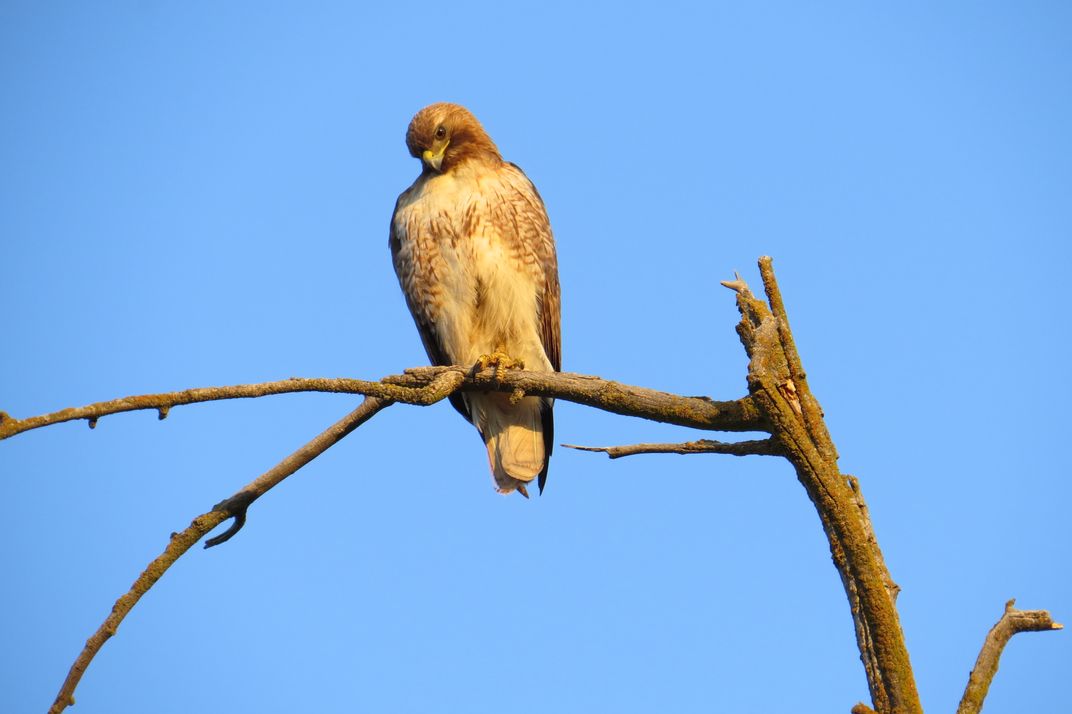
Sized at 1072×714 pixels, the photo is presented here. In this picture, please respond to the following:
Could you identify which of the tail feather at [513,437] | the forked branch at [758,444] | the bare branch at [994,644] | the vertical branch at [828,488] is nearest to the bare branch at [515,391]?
the forked branch at [758,444]

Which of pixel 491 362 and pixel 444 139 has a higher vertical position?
pixel 444 139

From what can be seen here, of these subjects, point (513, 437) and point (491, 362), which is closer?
point (491, 362)

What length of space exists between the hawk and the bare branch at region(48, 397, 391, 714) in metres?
1.74

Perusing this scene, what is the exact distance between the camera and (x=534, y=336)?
659 cm

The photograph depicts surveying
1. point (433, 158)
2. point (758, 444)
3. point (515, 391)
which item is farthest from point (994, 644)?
point (433, 158)

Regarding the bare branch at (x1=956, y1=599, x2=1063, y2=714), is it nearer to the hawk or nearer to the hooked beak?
the hawk

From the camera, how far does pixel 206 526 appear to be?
13.5ft

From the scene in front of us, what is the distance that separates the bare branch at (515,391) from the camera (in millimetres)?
3295

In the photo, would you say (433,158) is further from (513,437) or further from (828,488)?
(828,488)

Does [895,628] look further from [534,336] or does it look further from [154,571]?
[534,336]

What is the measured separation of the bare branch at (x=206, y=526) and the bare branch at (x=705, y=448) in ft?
3.09

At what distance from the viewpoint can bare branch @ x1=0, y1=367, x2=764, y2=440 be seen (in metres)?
3.30

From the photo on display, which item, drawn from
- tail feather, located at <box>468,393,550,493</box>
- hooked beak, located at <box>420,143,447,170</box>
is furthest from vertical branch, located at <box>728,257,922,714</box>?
hooked beak, located at <box>420,143,447,170</box>

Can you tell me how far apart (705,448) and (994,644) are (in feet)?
3.84
